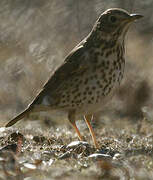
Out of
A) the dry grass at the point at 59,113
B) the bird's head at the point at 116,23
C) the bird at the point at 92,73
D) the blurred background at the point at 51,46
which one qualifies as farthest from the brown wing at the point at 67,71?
the blurred background at the point at 51,46

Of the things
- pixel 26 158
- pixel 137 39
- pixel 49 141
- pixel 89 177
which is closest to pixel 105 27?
pixel 49 141

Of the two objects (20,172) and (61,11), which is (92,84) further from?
(61,11)

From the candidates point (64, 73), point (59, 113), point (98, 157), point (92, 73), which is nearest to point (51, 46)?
point (59, 113)

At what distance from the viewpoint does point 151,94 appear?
8.67 m

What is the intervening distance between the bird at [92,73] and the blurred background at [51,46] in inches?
70.9

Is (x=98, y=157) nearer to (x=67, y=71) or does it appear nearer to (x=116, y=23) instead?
(x=67, y=71)

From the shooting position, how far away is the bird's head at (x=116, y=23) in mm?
6031

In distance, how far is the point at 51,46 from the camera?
33.0 feet

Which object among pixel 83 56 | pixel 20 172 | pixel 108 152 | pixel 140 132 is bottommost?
pixel 140 132

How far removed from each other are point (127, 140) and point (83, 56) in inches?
46.8

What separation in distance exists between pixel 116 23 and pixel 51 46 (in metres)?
4.06

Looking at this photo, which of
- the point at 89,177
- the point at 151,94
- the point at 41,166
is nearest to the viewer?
the point at 89,177

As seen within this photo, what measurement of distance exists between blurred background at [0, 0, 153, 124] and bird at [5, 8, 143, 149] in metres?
1.80

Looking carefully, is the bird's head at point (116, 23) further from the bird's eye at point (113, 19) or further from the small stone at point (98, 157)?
the small stone at point (98, 157)
